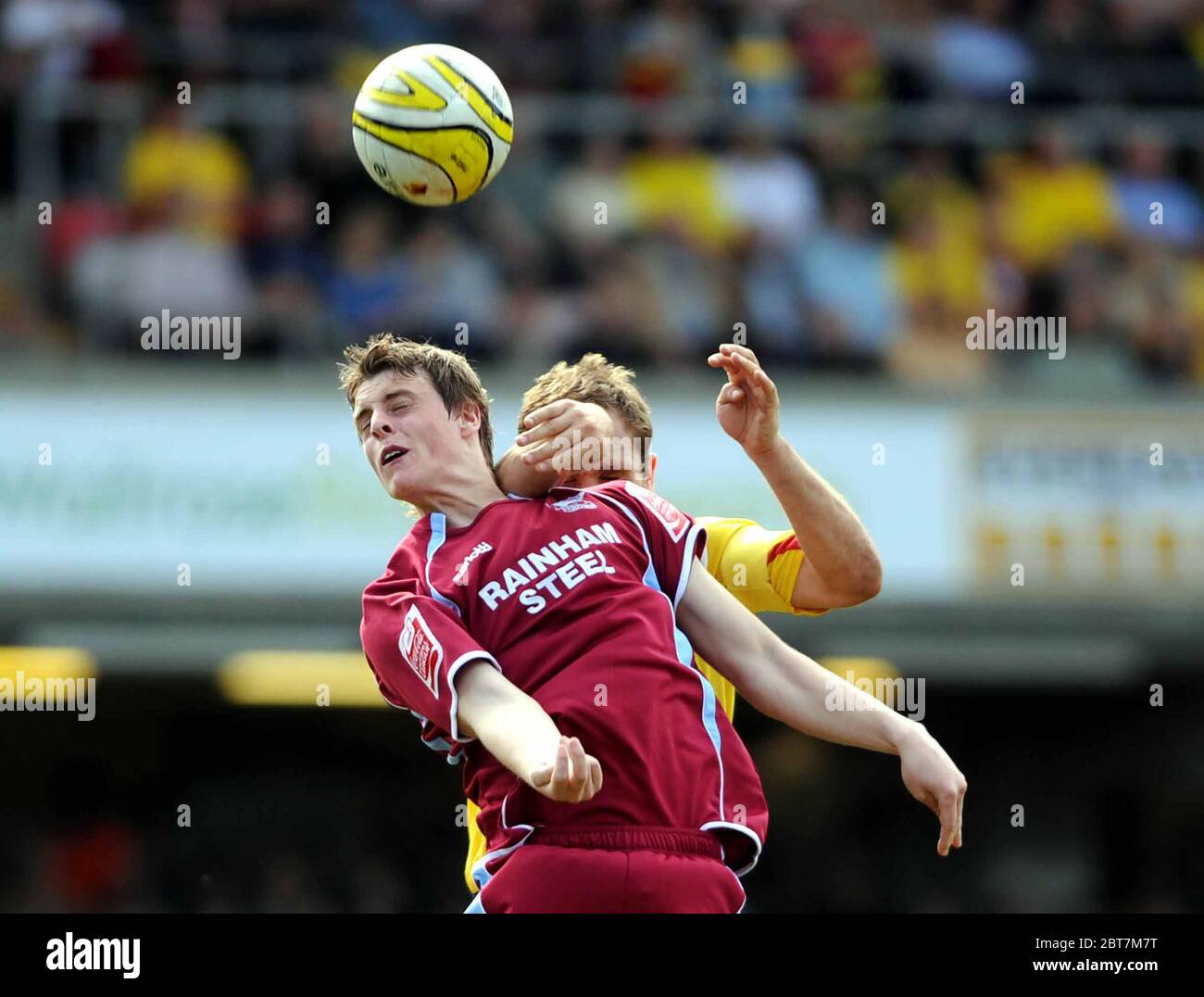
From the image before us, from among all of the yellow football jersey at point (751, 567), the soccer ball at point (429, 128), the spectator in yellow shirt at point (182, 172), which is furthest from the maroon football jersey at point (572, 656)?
the spectator in yellow shirt at point (182, 172)

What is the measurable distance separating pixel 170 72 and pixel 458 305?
2560mm

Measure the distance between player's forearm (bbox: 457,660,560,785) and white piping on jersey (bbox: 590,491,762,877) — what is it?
50cm

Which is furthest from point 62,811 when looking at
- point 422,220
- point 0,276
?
point 422,220

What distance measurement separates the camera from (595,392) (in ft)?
17.7

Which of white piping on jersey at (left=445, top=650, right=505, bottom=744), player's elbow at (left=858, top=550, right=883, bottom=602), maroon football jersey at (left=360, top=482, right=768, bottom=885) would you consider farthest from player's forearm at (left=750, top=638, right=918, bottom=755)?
white piping on jersey at (left=445, top=650, right=505, bottom=744)

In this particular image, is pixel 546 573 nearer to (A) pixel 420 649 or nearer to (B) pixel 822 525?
(A) pixel 420 649

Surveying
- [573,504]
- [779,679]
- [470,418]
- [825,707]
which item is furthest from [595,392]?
[825,707]

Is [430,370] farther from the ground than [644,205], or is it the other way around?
[644,205]

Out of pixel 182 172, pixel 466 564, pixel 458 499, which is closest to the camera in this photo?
pixel 466 564

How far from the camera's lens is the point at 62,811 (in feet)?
47.0

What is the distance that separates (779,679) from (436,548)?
3.01 ft

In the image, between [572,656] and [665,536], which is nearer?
[572,656]

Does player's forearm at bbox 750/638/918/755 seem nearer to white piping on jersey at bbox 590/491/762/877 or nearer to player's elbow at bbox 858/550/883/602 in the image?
white piping on jersey at bbox 590/491/762/877

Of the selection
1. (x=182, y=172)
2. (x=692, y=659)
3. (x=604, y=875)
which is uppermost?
(x=182, y=172)
